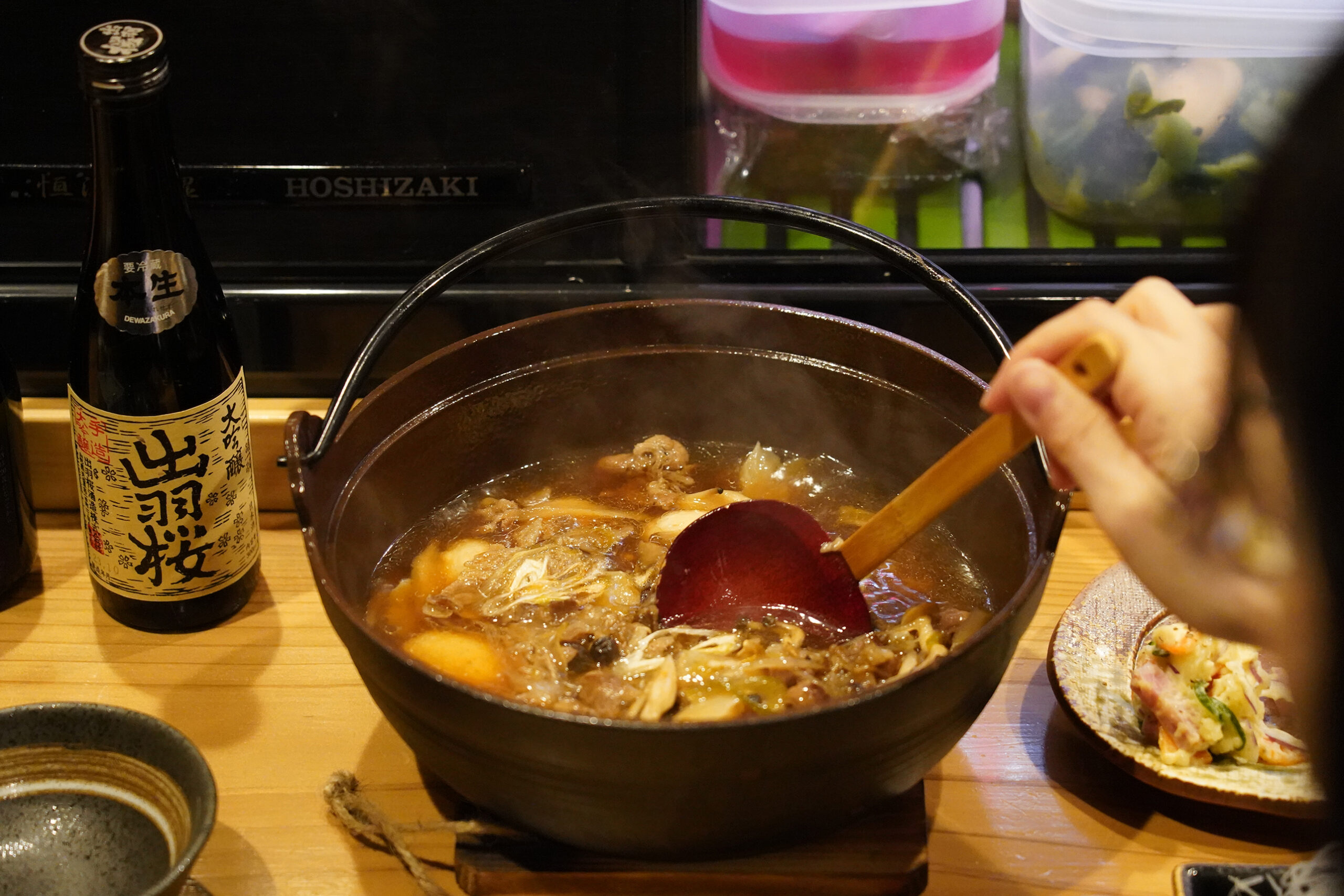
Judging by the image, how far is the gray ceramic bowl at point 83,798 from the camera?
1068 mm

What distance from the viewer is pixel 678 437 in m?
1.68

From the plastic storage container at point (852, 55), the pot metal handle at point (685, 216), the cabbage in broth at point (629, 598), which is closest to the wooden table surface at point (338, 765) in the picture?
the cabbage in broth at point (629, 598)

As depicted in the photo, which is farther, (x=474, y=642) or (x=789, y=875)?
(x=474, y=642)

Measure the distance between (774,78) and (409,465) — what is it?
970mm

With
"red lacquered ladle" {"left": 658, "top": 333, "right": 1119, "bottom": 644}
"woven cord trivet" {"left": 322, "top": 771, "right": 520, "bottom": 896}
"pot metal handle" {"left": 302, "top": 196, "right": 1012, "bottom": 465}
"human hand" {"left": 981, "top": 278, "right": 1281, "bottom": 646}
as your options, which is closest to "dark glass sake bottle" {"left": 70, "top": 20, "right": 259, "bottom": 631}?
"pot metal handle" {"left": 302, "top": 196, "right": 1012, "bottom": 465}

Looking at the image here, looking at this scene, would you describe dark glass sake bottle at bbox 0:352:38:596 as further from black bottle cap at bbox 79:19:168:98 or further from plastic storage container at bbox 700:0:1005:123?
plastic storage container at bbox 700:0:1005:123

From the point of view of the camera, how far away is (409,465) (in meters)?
1.44

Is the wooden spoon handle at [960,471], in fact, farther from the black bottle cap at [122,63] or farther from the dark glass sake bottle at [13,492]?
the dark glass sake bottle at [13,492]

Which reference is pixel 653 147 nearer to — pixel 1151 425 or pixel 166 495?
pixel 166 495

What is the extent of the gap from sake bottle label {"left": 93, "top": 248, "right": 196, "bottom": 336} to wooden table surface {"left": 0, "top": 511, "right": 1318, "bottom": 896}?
1.40 ft

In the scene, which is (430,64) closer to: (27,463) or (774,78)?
(774,78)

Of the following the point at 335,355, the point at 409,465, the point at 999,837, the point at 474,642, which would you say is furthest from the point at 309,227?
the point at 999,837

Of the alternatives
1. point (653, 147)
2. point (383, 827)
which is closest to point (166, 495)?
point (383, 827)

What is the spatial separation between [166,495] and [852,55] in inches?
50.7
